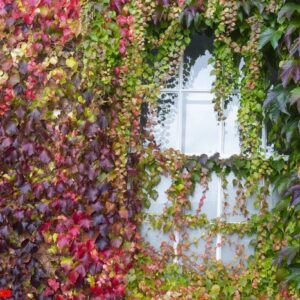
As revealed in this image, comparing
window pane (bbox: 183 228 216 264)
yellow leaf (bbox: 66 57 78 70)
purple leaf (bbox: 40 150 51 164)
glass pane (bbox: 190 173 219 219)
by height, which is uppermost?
yellow leaf (bbox: 66 57 78 70)

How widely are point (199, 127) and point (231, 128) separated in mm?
207

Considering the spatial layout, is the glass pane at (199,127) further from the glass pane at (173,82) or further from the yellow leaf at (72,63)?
the yellow leaf at (72,63)

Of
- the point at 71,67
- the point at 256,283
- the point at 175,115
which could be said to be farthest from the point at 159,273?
the point at 71,67

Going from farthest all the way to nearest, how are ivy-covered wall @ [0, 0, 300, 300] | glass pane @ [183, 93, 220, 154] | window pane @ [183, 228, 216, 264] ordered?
glass pane @ [183, 93, 220, 154] → window pane @ [183, 228, 216, 264] → ivy-covered wall @ [0, 0, 300, 300]

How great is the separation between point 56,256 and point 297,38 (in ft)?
6.50

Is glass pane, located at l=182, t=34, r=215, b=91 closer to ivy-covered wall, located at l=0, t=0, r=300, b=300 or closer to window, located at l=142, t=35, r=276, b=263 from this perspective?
window, located at l=142, t=35, r=276, b=263

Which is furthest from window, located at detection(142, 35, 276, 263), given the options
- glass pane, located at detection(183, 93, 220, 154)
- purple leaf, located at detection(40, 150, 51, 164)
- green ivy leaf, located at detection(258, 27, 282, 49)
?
purple leaf, located at detection(40, 150, 51, 164)

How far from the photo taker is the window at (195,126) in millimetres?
4430

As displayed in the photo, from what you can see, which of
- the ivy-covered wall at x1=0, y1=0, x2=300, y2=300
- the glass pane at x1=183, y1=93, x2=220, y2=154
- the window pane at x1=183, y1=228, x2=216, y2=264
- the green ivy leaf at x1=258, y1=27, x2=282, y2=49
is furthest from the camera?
the glass pane at x1=183, y1=93, x2=220, y2=154

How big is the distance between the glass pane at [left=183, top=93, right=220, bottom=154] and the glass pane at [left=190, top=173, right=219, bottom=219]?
0.21 metres

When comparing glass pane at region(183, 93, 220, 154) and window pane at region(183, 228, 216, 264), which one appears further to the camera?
glass pane at region(183, 93, 220, 154)

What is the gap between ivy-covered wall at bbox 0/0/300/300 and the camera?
4.26 meters

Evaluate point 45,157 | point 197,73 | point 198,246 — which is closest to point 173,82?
point 197,73

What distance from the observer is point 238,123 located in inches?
175
